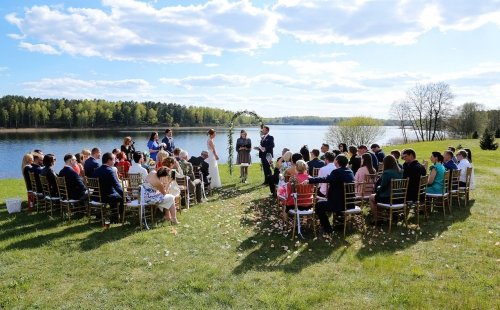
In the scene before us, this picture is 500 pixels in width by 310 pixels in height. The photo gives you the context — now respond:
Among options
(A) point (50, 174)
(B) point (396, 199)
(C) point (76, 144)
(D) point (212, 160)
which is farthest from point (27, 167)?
(C) point (76, 144)

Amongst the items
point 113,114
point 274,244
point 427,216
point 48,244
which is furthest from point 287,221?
point 113,114

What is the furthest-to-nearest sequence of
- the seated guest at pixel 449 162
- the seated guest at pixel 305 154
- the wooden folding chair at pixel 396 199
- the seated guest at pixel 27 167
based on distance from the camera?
the seated guest at pixel 305 154 < the seated guest at pixel 27 167 < the seated guest at pixel 449 162 < the wooden folding chair at pixel 396 199

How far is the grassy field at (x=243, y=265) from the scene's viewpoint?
549cm

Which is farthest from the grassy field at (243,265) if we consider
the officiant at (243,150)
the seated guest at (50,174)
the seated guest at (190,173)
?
the officiant at (243,150)

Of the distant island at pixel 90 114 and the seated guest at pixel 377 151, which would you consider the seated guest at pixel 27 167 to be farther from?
the distant island at pixel 90 114

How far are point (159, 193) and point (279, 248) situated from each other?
3.44 meters

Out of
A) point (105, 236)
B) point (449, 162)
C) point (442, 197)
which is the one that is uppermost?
point (449, 162)

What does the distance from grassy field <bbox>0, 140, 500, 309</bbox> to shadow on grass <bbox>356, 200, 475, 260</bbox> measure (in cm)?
2

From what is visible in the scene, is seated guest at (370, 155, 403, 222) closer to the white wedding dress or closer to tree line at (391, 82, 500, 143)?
the white wedding dress

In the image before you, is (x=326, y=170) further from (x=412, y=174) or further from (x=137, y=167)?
(x=137, y=167)

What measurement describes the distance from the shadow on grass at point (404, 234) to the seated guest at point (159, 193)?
4.60 metres

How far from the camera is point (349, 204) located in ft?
28.0

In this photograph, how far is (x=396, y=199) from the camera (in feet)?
29.0

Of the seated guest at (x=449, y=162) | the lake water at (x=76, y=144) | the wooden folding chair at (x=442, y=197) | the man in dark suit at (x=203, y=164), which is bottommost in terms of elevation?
the lake water at (x=76, y=144)
